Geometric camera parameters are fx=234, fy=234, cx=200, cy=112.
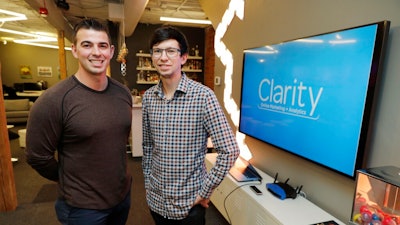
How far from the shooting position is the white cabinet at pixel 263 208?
1.47 metres

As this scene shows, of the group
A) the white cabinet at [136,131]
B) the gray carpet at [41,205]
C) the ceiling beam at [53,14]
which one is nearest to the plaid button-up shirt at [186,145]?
the gray carpet at [41,205]

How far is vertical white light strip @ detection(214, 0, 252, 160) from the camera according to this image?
2.51 metres

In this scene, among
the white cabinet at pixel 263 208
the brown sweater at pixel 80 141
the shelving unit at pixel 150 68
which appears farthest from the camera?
the shelving unit at pixel 150 68

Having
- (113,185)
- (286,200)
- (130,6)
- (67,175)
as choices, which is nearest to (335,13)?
(286,200)

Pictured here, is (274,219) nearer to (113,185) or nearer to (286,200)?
(286,200)

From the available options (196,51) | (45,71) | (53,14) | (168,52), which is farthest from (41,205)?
(45,71)

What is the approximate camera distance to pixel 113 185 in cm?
126

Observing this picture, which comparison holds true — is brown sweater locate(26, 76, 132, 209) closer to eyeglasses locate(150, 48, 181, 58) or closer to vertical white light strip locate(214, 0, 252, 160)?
eyeglasses locate(150, 48, 181, 58)

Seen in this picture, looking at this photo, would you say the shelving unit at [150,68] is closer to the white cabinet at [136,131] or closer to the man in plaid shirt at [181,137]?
A: the white cabinet at [136,131]

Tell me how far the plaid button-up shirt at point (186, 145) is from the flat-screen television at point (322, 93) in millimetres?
689

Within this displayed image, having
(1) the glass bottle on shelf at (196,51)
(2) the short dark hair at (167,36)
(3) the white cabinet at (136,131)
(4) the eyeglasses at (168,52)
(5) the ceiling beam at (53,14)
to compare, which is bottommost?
(3) the white cabinet at (136,131)

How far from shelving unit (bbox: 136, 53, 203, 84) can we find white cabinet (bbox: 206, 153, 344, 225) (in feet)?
14.3

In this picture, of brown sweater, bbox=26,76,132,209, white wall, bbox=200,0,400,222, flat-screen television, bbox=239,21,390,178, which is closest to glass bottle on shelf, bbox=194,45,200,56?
white wall, bbox=200,0,400,222

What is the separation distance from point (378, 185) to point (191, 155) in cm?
94
